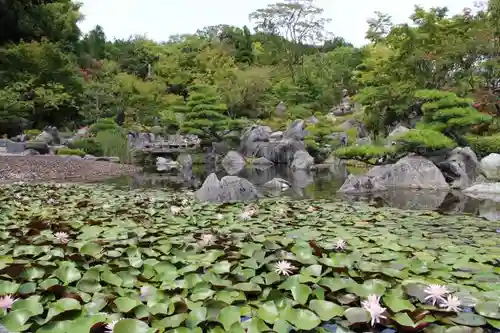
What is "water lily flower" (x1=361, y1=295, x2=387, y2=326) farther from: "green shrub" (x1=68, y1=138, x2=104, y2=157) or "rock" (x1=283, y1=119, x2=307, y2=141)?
"rock" (x1=283, y1=119, x2=307, y2=141)

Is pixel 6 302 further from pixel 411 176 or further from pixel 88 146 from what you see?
pixel 88 146

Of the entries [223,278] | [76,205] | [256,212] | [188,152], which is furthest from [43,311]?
[188,152]

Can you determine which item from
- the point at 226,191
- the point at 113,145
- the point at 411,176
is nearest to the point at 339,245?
the point at 226,191

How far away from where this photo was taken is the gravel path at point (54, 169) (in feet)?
33.5

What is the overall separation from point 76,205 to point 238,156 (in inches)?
482

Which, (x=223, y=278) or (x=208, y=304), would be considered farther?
(x=223, y=278)

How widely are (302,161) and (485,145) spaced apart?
599 centimetres

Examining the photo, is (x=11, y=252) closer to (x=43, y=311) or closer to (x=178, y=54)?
(x=43, y=311)

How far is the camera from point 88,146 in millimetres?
15938

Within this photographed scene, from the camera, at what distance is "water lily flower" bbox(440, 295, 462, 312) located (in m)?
1.79

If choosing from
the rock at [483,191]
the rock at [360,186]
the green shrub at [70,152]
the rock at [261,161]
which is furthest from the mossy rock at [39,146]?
the rock at [483,191]

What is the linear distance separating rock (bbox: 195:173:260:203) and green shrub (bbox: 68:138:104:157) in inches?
435

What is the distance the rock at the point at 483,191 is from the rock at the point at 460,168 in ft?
2.43

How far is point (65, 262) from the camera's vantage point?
2312mm
